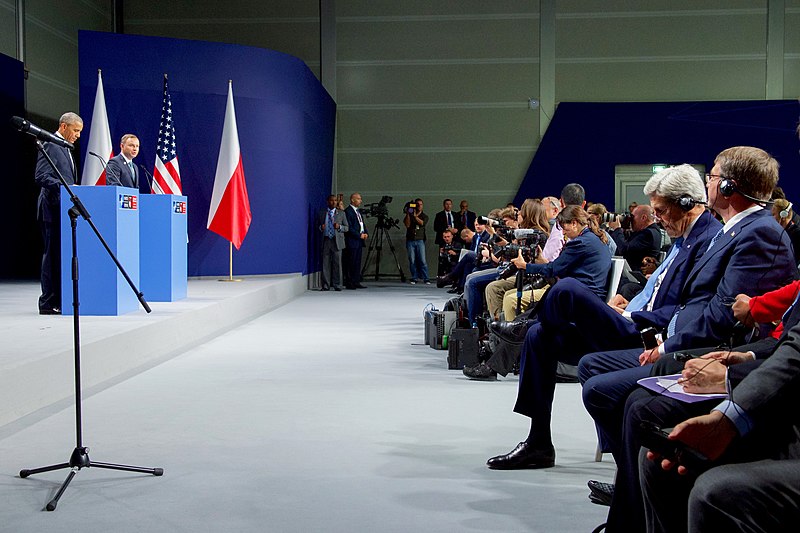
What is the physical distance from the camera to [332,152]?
16.8 meters

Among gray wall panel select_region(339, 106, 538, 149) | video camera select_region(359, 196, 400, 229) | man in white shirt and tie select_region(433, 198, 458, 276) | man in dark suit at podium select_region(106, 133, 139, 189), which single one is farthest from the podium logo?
gray wall panel select_region(339, 106, 538, 149)

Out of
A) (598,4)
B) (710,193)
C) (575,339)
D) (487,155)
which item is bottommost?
(575,339)

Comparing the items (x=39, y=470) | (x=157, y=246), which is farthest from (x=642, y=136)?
(x=39, y=470)

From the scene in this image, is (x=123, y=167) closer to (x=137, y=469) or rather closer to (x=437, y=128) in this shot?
(x=137, y=469)

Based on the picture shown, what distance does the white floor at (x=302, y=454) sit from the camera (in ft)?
9.71

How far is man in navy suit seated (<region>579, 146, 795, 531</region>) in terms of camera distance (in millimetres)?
2709

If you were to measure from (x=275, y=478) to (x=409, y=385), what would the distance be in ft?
7.33

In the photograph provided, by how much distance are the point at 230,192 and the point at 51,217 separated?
4654 millimetres

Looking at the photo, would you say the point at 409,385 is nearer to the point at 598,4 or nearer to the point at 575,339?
the point at 575,339

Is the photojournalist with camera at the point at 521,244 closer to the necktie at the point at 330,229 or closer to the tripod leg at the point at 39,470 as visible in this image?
the tripod leg at the point at 39,470

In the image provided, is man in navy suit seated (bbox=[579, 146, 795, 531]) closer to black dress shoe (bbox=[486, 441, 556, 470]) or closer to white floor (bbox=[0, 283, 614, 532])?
white floor (bbox=[0, 283, 614, 532])

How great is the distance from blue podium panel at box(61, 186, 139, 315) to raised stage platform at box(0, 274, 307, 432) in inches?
6.2

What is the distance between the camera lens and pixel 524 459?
3582 millimetres

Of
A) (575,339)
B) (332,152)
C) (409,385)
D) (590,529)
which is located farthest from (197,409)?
(332,152)
